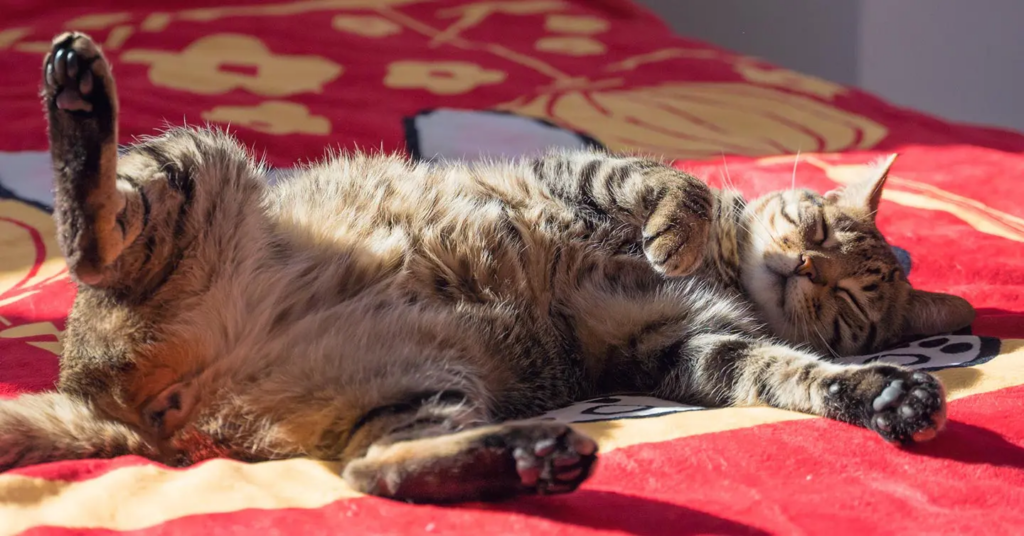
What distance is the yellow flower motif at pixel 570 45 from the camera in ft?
12.0

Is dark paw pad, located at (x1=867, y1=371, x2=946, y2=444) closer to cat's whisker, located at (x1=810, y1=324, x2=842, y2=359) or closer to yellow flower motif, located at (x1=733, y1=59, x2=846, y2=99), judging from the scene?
cat's whisker, located at (x1=810, y1=324, x2=842, y2=359)

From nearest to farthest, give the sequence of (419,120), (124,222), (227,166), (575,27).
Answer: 1. (124,222)
2. (227,166)
3. (419,120)
4. (575,27)

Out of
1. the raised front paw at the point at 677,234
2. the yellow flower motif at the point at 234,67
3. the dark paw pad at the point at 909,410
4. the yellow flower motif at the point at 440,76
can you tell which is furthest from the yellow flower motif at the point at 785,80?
the dark paw pad at the point at 909,410

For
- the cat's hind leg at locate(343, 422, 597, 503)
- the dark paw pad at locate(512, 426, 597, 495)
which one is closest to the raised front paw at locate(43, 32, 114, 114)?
the cat's hind leg at locate(343, 422, 597, 503)

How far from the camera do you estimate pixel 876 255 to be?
184cm

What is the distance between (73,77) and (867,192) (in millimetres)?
1544

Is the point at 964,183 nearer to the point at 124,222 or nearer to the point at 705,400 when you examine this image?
the point at 705,400

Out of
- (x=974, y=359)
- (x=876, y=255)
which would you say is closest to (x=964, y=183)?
(x=876, y=255)

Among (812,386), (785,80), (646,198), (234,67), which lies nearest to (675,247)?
(646,198)

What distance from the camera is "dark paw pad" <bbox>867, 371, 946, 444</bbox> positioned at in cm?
121

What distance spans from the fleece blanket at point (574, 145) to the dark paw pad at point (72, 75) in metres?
0.46

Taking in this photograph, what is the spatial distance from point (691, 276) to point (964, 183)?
4.06 feet

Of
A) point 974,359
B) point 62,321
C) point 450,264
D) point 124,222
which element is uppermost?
point 124,222

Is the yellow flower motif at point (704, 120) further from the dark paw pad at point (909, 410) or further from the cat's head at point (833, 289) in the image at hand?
the dark paw pad at point (909, 410)
